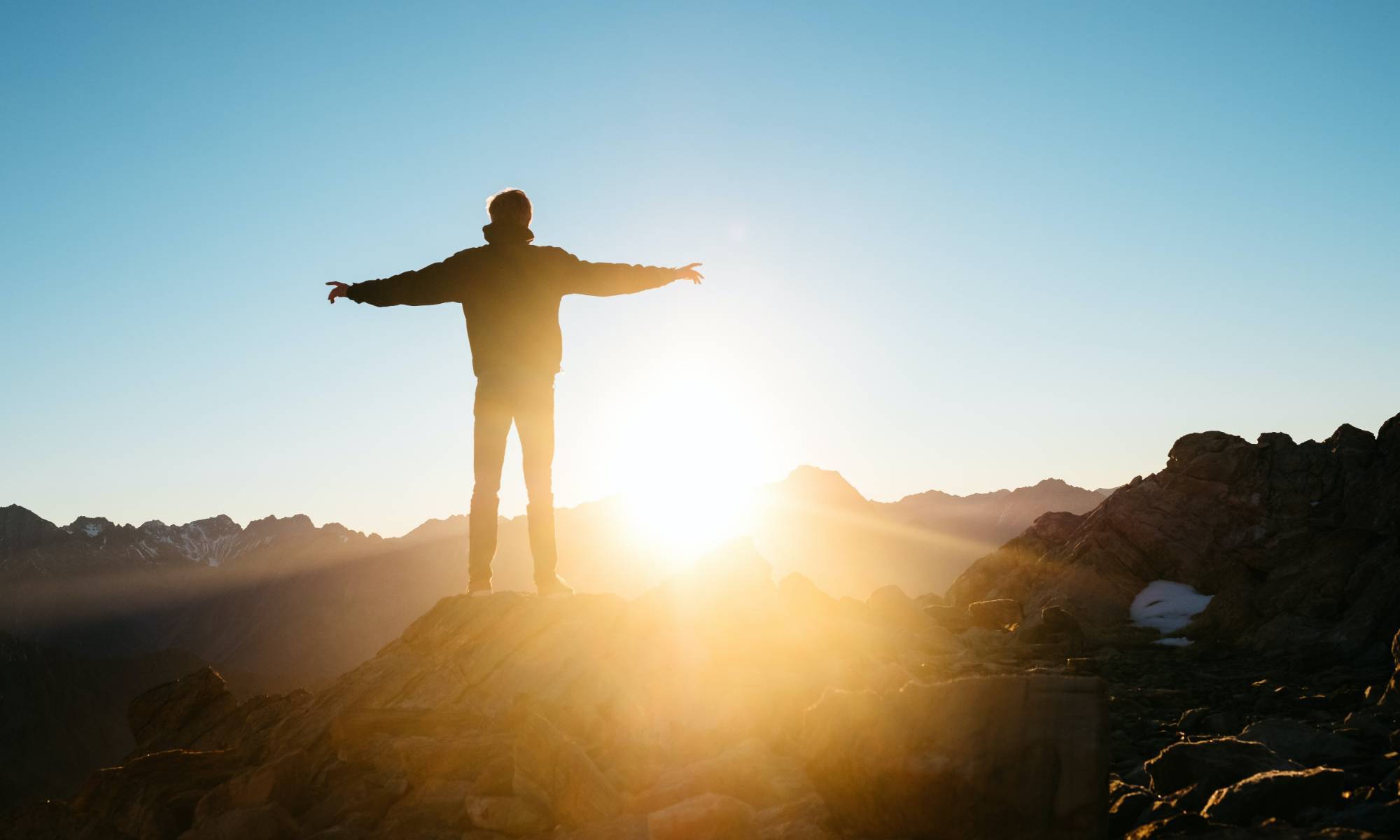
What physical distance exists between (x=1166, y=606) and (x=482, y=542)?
16.6 m

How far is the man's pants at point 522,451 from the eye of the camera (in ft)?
33.9

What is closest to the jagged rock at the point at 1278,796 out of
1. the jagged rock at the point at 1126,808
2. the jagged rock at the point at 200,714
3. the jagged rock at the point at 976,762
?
the jagged rock at the point at 1126,808

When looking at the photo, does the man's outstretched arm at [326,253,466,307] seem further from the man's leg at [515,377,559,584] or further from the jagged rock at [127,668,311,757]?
the jagged rock at [127,668,311,757]

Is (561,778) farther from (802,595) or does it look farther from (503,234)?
(802,595)

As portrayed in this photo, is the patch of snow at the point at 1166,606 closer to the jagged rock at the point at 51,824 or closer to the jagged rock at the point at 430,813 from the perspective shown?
the jagged rock at the point at 430,813

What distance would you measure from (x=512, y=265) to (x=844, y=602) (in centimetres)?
1059

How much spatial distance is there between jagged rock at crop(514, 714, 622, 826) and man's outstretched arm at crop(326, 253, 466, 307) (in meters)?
6.02

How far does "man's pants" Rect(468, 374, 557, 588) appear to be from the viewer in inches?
407

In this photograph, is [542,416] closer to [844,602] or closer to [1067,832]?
[1067,832]

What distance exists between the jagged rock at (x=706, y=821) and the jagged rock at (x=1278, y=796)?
2.94 meters

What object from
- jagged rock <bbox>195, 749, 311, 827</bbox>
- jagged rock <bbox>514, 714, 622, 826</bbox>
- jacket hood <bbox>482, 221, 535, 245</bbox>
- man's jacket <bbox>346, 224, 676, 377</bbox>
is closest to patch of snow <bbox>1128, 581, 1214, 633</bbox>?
man's jacket <bbox>346, 224, 676, 377</bbox>

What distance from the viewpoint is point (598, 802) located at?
6324 millimetres

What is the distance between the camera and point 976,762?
4.96 m

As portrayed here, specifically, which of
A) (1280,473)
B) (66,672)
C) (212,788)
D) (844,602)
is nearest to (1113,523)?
(1280,473)
